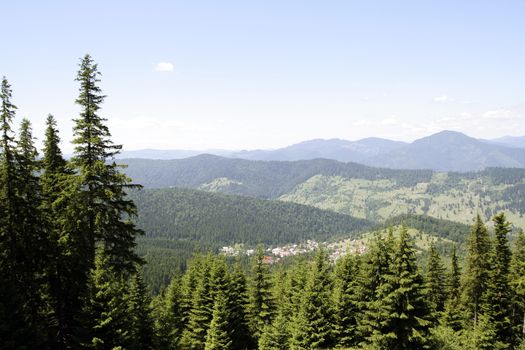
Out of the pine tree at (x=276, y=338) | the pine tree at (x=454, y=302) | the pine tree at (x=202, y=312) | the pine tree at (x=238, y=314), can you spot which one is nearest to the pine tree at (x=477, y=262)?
the pine tree at (x=454, y=302)

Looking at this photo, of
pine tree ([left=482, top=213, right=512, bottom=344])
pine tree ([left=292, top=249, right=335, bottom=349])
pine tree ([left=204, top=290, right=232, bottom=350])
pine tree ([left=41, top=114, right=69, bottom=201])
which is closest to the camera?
pine tree ([left=41, top=114, right=69, bottom=201])

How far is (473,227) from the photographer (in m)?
49.7

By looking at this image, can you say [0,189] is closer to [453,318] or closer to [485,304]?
[485,304]

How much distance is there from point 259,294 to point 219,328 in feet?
24.2

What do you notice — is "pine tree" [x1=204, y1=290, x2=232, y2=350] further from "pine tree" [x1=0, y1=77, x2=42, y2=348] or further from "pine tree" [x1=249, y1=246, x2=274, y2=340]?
"pine tree" [x1=0, y1=77, x2=42, y2=348]

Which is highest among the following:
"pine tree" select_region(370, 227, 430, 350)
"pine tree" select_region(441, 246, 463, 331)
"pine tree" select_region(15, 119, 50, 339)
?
"pine tree" select_region(15, 119, 50, 339)

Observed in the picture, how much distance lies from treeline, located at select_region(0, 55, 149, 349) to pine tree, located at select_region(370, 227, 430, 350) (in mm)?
18573

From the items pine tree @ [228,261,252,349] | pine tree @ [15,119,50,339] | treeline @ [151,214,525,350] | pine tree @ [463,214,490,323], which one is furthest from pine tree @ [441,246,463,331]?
pine tree @ [15,119,50,339]

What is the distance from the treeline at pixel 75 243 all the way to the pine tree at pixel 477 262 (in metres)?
43.6

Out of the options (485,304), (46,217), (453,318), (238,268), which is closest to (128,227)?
(46,217)

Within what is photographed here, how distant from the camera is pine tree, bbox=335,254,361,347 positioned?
40812mm

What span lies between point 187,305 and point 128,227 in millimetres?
35248

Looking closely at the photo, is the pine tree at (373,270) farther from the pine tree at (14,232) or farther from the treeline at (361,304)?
the pine tree at (14,232)

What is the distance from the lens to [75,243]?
22.9 meters
